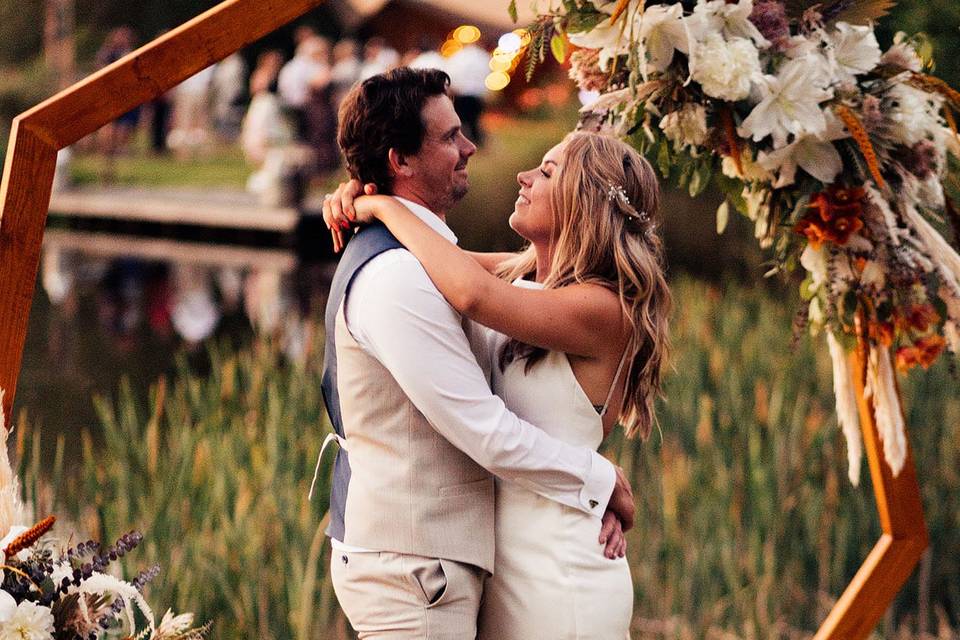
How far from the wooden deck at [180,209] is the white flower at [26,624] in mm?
11558

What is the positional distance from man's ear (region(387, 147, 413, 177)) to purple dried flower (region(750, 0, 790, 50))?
2.71 feet

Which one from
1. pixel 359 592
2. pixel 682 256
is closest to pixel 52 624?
pixel 359 592

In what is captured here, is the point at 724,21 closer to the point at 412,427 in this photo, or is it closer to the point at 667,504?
the point at 412,427

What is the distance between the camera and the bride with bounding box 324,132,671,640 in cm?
236

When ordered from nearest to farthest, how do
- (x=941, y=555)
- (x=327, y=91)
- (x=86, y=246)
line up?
1. (x=941, y=555)
2. (x=86, y=246)
3. (x=327, y=91)

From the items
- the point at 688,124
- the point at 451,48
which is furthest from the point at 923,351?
the point at 451,48

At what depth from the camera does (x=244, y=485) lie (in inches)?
149

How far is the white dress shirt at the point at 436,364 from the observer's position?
2.22 m

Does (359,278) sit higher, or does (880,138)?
(880,138)

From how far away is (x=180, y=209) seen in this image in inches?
554

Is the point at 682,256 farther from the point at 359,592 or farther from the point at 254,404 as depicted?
the point at 359,592

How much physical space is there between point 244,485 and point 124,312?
22.1 feet

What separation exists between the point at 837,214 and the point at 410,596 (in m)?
1.21

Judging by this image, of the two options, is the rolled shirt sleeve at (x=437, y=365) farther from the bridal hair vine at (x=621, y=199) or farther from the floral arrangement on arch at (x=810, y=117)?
the floral arrangement on arch at (x=810, y=117)
